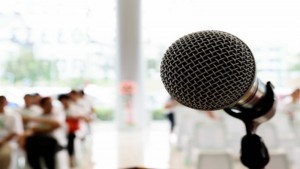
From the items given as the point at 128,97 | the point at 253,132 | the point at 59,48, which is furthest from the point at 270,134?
the point at 59,48

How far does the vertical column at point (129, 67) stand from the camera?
34.6ft

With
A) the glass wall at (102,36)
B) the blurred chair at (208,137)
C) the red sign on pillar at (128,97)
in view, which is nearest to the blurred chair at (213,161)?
the blurred chair at (208,137)

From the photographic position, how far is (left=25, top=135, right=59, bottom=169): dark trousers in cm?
473

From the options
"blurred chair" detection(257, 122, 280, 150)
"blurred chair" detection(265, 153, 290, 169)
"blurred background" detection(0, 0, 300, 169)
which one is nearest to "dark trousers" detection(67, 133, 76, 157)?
"blurred chair" detection(257, 122, 280, 150)

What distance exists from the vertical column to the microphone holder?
9.56m

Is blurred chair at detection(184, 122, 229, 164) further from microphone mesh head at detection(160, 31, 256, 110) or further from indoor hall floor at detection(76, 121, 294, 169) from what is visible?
microphone mesh head at detection(160, 31, 256, 110)

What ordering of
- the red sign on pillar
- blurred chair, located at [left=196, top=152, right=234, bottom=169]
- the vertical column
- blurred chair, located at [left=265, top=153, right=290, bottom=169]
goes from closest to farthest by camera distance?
blurred chair, located at [left=265, top=153, right=290, bottom=169] < blurred chair, located at [left=196, top=152, right=234, bottom=169] < the vertical column < the red sign on pillar

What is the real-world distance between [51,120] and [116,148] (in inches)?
151

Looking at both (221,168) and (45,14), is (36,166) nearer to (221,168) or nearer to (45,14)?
(221,168)

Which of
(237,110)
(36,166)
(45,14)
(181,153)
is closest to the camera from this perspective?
(237,110)

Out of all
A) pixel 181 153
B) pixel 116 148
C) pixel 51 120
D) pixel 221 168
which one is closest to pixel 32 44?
pixel 116 148

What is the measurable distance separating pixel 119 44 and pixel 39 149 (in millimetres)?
6129

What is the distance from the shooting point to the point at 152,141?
30.6 feet

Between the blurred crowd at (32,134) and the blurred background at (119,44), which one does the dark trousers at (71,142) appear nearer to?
the blurred crowd at (32,134)
